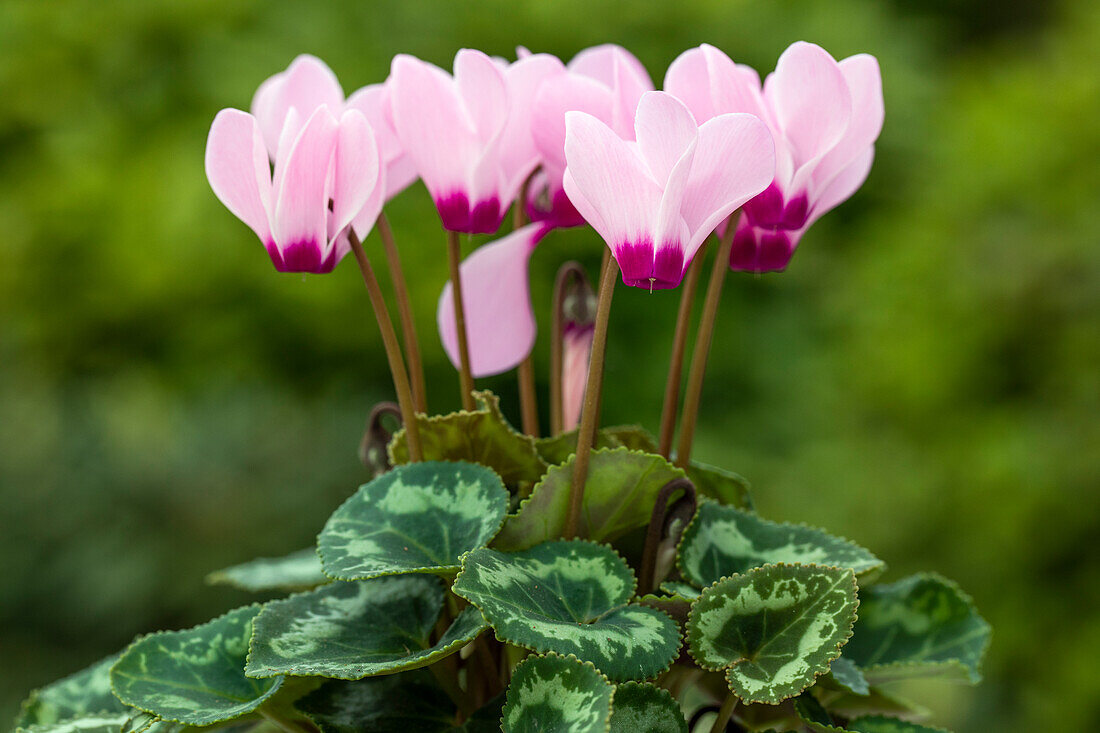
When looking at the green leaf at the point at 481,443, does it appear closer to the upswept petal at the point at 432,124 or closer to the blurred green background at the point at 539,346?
the upswept petal at the point at 432,124

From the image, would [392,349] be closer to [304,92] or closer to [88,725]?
[304,92]

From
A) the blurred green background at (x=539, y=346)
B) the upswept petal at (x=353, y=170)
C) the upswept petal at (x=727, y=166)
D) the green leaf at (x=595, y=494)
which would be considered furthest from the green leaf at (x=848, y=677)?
the blurred green background at (x=539, y=346)

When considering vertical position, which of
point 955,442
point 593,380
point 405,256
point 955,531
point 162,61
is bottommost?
point 955,531

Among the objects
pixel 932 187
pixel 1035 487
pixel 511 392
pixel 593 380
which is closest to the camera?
pixel 593 380

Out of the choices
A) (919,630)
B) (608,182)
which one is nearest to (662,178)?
(608,182)

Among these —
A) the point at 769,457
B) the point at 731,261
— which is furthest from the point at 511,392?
the point at 731,261

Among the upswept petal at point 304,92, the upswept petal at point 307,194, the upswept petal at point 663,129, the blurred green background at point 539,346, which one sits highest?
the upswept petal at point 304,92

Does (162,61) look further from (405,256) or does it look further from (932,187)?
(932,187)
